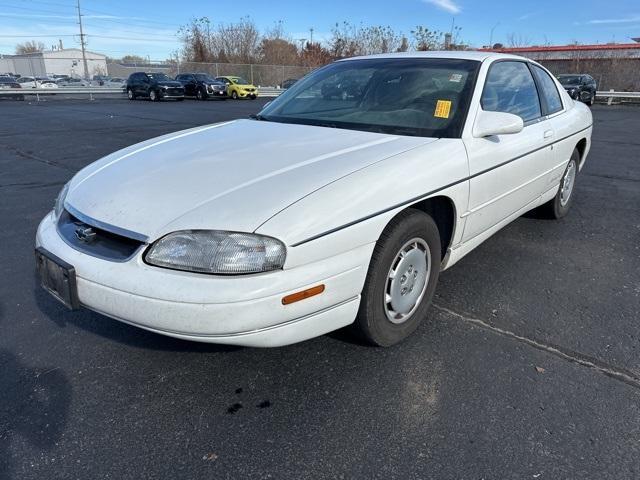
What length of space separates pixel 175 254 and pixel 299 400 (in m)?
0.88

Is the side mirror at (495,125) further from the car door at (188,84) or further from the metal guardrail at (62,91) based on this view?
the car door at (188,84)

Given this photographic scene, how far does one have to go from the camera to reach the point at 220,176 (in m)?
2.26

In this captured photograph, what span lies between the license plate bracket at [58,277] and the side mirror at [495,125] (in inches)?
90.2

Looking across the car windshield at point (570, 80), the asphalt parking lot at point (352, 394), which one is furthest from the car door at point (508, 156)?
the car windshield at point (570, 80)

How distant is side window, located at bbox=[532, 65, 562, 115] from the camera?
4.09 m

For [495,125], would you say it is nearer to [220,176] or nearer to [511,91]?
[511,91]

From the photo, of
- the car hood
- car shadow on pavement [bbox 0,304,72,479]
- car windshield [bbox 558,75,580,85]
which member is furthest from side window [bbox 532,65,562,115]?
car windshield [bbox 558,75,580,85]

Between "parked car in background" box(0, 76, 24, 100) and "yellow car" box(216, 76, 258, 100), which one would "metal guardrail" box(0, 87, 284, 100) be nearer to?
"parked car in background" box(0, 76, 24, 100)

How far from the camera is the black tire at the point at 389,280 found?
224 centimetres

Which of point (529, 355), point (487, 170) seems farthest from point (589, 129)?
point (529, 355)

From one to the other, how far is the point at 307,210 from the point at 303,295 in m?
0.35

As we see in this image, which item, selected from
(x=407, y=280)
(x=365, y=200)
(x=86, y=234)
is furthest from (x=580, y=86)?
(x=86, y=234)

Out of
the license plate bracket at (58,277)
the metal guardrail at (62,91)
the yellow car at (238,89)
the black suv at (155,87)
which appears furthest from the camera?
the yellow car at (238,89)

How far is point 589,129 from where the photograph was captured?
16.5 ft
